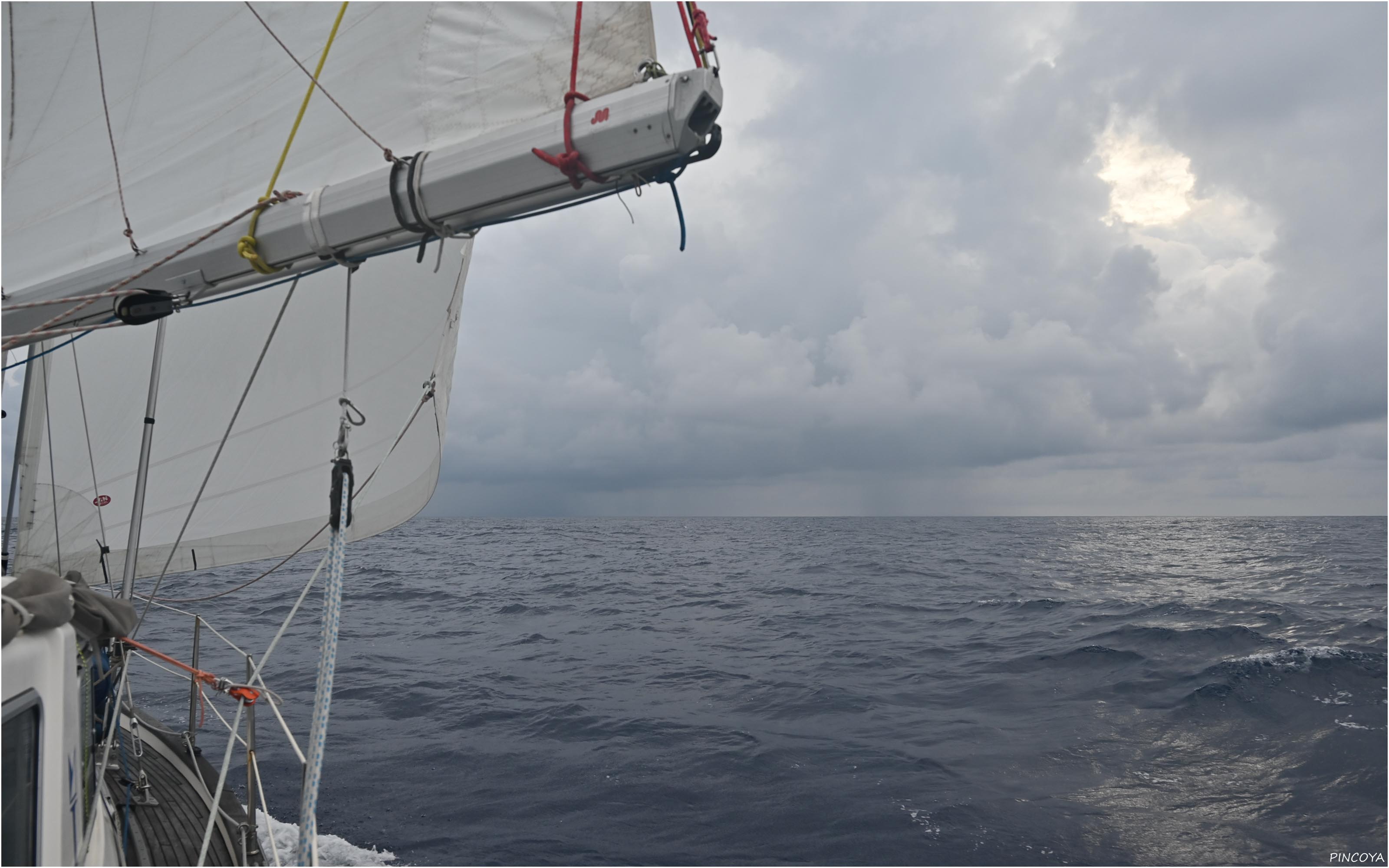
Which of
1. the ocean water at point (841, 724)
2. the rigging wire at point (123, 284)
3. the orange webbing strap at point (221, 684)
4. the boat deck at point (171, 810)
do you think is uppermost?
the rigging wire at point (123, 284)

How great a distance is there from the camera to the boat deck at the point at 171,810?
411 centimetres

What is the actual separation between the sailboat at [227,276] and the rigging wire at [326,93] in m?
0.03

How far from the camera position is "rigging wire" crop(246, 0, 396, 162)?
3029 mm

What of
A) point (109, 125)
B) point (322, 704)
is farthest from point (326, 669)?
point (109, 125)

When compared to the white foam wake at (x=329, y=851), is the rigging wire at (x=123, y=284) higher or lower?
higher

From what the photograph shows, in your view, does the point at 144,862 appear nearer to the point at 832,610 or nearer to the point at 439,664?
the point at 439,664

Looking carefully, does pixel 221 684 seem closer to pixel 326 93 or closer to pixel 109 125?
pixel 109 125

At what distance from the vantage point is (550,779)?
707 centimetres

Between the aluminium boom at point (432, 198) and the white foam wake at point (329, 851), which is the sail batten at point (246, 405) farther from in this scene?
the aluminium boom at point (432, 198)

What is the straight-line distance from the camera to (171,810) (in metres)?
4.69

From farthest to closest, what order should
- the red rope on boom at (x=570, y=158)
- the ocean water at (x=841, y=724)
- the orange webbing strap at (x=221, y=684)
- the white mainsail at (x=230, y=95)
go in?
the ocean water at (x=841, y=724) < the orange webbing strap at (x=221, y=684) < the white mainsail at (x=230, y=95) < the red rope on boom at (x=570, y=158)

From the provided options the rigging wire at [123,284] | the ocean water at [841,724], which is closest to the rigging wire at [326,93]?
the rigging wire at [123,284]

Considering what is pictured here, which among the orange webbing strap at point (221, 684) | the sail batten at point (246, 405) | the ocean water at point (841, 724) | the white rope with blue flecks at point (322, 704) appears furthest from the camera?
the sail batten at point (246, 405)

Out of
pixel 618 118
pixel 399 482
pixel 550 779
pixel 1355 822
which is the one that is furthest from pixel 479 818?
pixel 1355 822
